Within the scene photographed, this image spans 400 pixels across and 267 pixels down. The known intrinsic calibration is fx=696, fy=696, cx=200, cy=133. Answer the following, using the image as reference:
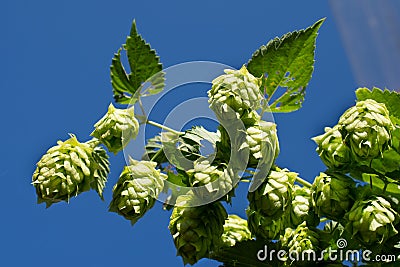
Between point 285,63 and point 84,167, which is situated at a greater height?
point 285,63

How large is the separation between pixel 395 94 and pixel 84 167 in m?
0.30

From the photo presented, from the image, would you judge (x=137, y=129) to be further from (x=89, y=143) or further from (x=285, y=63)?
(x=285, y=63)

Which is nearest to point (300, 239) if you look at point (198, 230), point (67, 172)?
point (198, 230)

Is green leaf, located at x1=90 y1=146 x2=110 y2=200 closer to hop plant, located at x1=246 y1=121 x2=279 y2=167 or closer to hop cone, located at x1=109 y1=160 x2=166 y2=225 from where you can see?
hop cone, located at x1=109 y1=160 x2=166 y2=225

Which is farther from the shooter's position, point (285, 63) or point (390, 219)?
point (285, 63)

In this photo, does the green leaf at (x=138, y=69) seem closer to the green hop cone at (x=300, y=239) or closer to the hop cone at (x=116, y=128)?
the hop cone at (x=116, y=128)

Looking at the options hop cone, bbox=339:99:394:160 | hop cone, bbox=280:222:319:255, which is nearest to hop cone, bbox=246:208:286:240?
hop cone, bbox=280:222:319:255

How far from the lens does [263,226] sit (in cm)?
66

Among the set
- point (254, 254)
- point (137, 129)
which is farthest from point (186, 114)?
point (254, 254)

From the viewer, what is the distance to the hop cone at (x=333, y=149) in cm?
62

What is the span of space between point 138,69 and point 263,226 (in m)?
0.22

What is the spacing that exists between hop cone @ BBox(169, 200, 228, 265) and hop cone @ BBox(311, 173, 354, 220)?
0.09 meters

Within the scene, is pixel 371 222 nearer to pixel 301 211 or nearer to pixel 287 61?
pixel 301 211

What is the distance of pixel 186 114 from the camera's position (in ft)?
2.14
